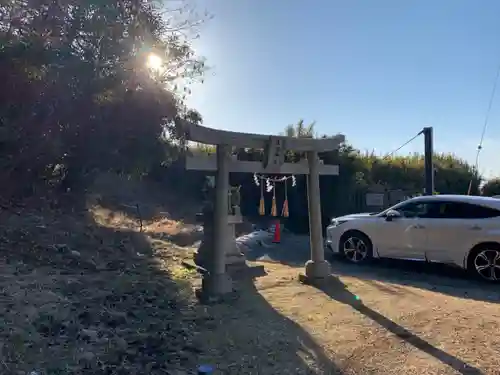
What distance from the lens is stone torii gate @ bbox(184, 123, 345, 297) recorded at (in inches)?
236

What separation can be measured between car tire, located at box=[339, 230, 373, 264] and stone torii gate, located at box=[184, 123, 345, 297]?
8.52 ft

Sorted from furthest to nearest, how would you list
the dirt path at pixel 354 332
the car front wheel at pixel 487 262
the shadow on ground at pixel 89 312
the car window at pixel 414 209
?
the car window at pixel 414 209 → the car front wheel at pixel 487 262 → the dirt path at pixel 354 332 → the shadow on ground at pixel 89 312

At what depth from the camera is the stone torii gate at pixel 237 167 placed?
6.00 meters

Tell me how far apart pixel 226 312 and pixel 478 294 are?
3910 millimetres

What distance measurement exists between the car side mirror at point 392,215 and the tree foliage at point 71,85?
4810 millimetres

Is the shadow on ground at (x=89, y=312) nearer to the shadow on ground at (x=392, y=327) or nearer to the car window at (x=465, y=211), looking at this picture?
the shadow on ground at (x=392, y=327)

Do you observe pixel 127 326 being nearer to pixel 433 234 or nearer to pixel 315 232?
pixel 315 232

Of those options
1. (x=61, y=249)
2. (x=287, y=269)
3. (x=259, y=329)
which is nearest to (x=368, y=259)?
(x=287, y=269)

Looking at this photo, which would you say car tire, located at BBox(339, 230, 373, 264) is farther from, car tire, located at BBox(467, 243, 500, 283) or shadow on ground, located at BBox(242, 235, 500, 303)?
car tire, located at BBox(467, 243, 500, 283)

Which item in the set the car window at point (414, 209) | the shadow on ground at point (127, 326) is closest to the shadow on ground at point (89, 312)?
the shadow on ground at point (127, 326)

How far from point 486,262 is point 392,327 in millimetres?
3757

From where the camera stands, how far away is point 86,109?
5.59m

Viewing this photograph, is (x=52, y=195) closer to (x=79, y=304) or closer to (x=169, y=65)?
(x=79, y=304)

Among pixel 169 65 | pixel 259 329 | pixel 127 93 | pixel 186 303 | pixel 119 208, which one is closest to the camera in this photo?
pixel 259 329
